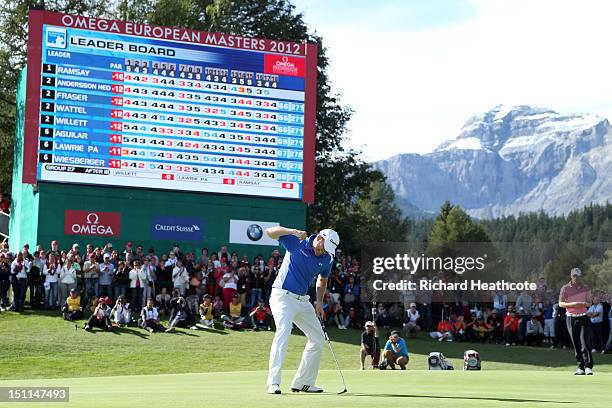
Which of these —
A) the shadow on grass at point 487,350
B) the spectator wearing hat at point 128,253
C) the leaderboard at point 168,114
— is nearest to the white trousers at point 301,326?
the shadow on grass at point 487,350

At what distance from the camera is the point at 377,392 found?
12.1 m

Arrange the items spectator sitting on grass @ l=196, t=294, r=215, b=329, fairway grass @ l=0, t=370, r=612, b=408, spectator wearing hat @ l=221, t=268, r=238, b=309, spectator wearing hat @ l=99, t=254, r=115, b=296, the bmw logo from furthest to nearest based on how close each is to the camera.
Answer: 1. the bmw logo
2. spectator wearing hat @ l=221, t=268, r=238, b=309
3. spectator sitting on grass @ l=196, t=294, r=215, b=329
4. spectator wearing hat @ l=99, t=254, r=115, b=296
5. fairway grass @ l=0, t=370, r=612, b=408

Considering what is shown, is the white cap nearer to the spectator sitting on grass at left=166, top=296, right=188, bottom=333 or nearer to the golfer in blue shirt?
the golfer in blue shirt

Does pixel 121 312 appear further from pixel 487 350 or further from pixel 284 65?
pixel 487 350

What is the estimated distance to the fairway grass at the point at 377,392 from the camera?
→ 10430 millimetres

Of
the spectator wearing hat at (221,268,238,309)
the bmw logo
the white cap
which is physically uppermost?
the bmw logo

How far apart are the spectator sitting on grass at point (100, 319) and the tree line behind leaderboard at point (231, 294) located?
1.81 ft

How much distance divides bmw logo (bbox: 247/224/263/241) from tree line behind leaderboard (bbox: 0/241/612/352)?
73cm

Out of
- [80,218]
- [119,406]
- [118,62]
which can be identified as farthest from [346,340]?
[119,406]

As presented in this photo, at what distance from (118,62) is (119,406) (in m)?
23.1

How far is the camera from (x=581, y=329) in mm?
17438

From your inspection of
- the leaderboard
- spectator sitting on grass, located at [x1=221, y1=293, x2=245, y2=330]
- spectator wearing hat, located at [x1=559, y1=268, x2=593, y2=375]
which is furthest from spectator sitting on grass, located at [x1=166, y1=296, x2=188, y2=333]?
spectator wearing hat, located at [x1=559, y1=268, x2=593, y2=375]

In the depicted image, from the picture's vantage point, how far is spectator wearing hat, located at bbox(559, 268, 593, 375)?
17.2 metres

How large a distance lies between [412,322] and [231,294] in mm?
6234
